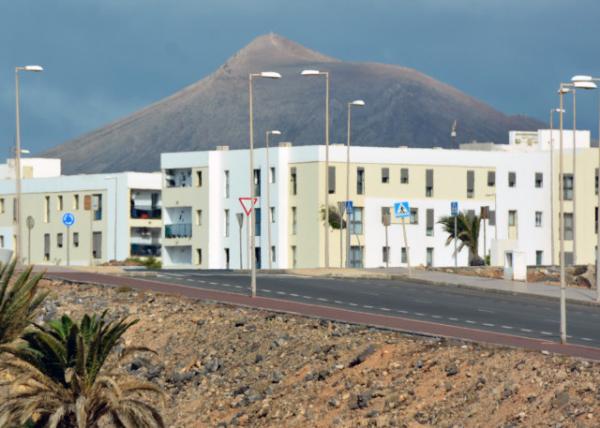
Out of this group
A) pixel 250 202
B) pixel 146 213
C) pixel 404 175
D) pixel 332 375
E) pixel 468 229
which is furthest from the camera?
pixel 146 213

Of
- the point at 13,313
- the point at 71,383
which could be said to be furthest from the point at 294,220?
the point at 71,383

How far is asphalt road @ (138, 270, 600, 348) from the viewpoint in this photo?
44.1 metres

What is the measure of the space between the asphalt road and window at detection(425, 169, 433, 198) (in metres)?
45.6

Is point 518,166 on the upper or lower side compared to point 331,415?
upper

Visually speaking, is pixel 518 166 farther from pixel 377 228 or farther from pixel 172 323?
pixel 172 323

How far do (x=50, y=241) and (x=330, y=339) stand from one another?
93.0m

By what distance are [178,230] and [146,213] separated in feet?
45.9

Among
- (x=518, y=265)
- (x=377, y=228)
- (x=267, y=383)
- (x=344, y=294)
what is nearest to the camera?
(x=267, y=383)

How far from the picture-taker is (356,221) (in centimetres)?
10788

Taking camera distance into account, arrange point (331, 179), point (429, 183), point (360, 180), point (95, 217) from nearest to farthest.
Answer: point (331, 179) → point (360, 180) → point (429, 183) → point (95, 217)

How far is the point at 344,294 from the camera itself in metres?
55.1

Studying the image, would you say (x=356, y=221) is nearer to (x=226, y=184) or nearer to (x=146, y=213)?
(x=226, y=184)

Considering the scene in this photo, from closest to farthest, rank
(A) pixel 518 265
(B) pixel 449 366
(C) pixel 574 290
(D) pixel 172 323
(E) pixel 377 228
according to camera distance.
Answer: (B) pixel 449 366, (D) pixel 172 323, (C) pixel 574 290, (A) pixel 518 265, (E) pixel 377 228

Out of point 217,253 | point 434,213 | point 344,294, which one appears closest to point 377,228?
point 434,213
